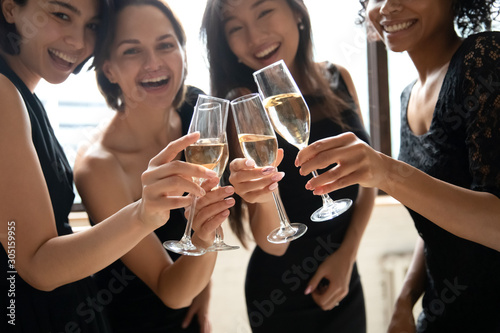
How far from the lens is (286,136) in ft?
3.34

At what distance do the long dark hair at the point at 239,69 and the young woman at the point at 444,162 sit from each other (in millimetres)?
275

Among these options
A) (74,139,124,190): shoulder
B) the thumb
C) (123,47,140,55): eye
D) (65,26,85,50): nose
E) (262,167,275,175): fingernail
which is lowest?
the thumb

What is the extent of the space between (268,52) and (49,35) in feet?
2.15

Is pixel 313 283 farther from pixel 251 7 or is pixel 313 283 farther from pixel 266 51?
pixel 251 7

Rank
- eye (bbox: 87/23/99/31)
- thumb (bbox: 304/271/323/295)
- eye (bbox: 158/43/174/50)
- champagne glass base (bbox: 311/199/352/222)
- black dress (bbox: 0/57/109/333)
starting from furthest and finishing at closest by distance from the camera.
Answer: thumb (bbox: 304/271/323/295) → eye (bbox: 158/43/174/50) → eye (bbox: 87/23/99/31) → black dress (bbox: 0/57/109/333) → champagne glass base (bbox: 311/199/352/222)

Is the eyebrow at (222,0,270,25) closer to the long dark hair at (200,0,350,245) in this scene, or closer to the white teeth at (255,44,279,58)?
the long dark hair at (200,0,350,245)

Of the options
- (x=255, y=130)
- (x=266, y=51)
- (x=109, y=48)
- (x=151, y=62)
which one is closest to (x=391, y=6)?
(x=266, y=51)

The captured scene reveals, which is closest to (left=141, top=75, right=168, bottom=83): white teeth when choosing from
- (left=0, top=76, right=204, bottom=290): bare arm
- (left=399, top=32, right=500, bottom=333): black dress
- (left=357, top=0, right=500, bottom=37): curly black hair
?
(left=0, top=76, right=204, bottom=290): bare arm

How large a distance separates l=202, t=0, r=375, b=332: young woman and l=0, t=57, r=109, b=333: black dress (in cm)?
59

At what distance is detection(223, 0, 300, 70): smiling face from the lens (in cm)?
154

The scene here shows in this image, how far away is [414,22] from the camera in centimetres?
128

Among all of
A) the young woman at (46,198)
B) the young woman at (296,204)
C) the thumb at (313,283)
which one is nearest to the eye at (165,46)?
the young woman at (296,204)

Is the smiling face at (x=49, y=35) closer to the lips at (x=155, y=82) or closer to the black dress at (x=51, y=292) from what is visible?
the black dress at (x=51, y=292)

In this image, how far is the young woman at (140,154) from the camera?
1.35 m
